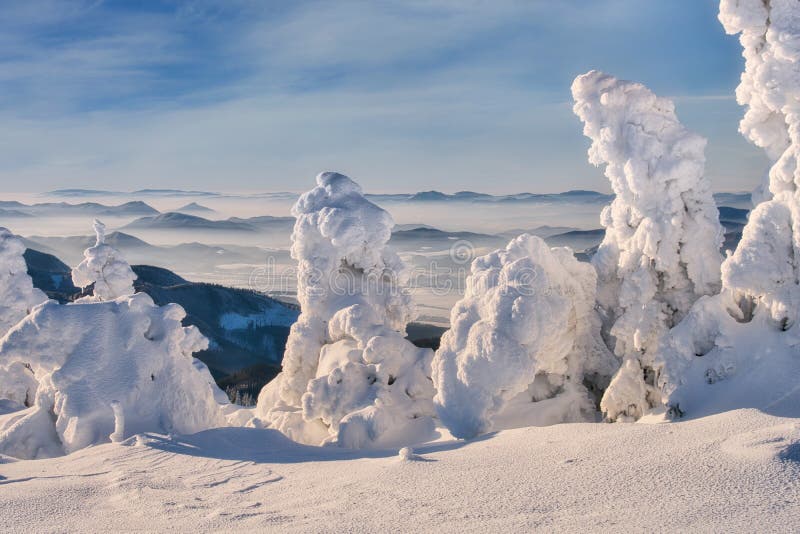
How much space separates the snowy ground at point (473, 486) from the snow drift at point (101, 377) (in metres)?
2.58

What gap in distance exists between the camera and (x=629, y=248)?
17.2m

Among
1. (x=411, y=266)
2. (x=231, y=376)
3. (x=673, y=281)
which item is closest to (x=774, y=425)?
(x=673, y=281)

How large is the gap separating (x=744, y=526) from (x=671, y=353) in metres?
7.43

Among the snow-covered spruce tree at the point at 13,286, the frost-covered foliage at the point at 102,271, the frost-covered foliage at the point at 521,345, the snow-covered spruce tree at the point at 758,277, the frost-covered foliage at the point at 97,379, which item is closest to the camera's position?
the snow-covered spruce tree at the point at 758,277

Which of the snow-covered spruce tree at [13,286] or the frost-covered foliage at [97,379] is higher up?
the snow-covered spruce tree at [13,286]

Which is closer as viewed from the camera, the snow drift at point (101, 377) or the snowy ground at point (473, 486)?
the snowy ground at point (473, 486)

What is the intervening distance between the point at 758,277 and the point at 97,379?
1387 centimetres

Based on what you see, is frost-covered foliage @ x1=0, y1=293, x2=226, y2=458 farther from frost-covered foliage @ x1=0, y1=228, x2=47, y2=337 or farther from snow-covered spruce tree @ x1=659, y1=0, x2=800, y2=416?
snow-covered spruce tree @ x1=659, y1=0, x2=800, y2=416

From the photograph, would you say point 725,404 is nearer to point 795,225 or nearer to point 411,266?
point 795,225

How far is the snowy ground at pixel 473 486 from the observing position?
8625mm

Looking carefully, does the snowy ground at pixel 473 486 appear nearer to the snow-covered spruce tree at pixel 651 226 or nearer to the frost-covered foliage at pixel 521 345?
the frost-covered foliage at pixel 521 345

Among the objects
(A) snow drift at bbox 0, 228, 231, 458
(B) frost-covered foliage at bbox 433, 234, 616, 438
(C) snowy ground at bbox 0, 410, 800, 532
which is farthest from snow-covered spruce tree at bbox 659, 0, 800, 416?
(A) snow drift at bbox 0, 228, 231, 458

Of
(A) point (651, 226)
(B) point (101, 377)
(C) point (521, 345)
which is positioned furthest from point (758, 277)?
(B) point (101, 377)

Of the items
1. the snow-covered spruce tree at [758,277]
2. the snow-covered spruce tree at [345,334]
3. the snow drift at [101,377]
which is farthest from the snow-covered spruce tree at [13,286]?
the snow-covered spruce tree at [758,277]
